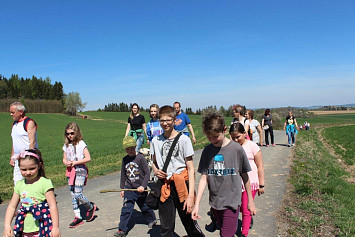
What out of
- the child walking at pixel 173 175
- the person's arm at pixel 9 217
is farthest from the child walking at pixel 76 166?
the child walking at pixel 173 175

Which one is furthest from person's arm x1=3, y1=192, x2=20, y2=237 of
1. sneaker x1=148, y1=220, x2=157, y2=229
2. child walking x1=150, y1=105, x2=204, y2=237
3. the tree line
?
the tree line

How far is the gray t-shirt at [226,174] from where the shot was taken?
3.17m

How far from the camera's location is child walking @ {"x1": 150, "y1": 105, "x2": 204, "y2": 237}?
11.5ft

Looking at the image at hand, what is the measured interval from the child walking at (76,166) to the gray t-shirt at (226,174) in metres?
2.52

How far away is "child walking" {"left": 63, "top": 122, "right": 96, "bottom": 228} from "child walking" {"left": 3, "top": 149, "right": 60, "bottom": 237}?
1764 mm

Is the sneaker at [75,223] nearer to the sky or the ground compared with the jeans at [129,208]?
nearer to the ground

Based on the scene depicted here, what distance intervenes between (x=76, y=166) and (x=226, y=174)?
9.23 ft

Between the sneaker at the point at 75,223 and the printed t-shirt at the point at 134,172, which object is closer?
the printed t-shirt at the point at 134,172

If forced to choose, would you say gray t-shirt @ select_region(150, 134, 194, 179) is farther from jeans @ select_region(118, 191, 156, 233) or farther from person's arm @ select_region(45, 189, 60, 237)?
person's arm @ select_region(45, 189, 60, 237)

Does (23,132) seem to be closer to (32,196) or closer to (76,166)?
(76,166)

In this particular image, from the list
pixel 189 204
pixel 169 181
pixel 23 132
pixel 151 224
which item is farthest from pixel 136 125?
pixel 189 204

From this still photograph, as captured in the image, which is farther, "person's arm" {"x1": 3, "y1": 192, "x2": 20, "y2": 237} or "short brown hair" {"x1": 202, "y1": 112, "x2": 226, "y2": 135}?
"short brown hair" {"x1": 202, "y1": 112, "x2": 226, "y2": 135}

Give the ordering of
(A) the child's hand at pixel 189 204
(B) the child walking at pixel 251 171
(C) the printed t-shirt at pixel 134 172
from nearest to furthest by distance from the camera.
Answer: (A) the child's hand at pixel 189 204, (B) the child walking at pixel 251 171, (C) the printed t-shirt at pixel 134 172

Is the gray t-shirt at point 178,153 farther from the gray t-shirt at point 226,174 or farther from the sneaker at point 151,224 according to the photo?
the sneaker at point 151,224
